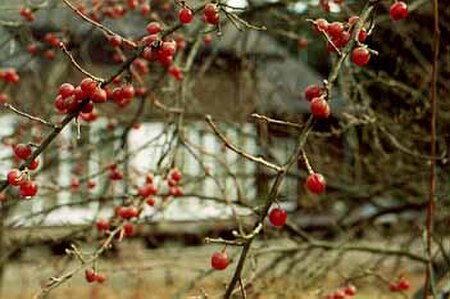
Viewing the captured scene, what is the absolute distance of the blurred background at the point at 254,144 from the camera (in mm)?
4816

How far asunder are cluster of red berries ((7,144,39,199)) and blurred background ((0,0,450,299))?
47.8 inches

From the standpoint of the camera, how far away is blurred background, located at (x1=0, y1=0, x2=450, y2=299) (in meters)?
→ 4.82

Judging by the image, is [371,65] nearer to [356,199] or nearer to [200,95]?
[356,199]

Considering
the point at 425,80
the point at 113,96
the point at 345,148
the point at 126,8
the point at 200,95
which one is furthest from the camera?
the point at 200,95

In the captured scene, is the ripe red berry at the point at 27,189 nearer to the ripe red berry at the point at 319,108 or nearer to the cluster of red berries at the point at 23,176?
the cluster of red berries at the point at 23,176

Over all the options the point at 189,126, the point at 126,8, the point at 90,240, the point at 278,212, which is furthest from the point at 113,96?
the point at 189,126

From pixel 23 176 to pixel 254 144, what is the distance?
534 centimetres

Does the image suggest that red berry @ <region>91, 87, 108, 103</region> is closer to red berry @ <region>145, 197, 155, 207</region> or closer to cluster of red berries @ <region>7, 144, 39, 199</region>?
cluster of red berries @ <region>7, 144, 39, 199</region>

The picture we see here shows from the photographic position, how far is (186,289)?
4.90 metres

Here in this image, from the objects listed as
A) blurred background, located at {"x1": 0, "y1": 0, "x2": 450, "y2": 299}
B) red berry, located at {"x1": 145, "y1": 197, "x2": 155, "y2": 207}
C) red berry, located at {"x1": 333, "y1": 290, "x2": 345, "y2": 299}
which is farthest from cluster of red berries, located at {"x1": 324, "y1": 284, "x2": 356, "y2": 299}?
red berry, located at {"x1": 145, "y1": 197, "x2": 155, "y2": 207}

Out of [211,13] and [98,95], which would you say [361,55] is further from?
[98,95]

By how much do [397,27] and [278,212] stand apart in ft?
17.0

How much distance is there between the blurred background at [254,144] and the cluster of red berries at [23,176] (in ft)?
3.98

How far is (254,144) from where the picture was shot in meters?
7.53
